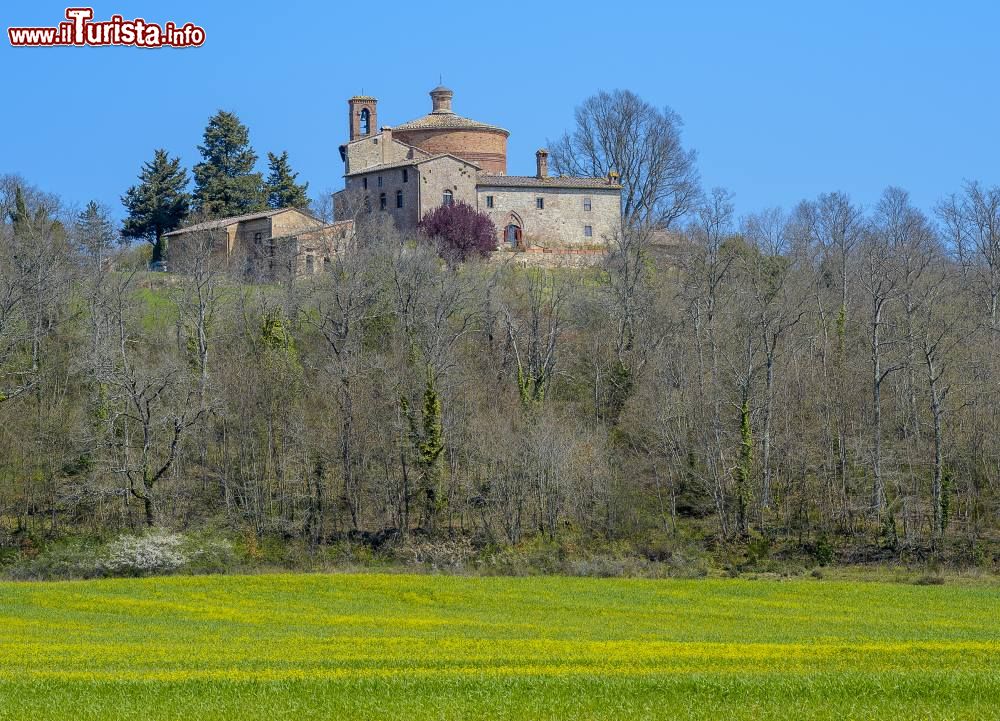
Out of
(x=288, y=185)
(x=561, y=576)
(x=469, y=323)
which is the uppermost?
(x=288, y=185)

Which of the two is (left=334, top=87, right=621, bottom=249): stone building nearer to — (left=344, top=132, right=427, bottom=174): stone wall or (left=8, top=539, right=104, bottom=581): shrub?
(left=344, top=132, right=427, bottom=174): stone wall

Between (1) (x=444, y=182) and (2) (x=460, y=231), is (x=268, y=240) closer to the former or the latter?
(2) (x=460, y=231)

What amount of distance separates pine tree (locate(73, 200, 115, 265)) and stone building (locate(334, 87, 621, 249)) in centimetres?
1236

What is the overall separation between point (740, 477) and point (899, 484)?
5346mm

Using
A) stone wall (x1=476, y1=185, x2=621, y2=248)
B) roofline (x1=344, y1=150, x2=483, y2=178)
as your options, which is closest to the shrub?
roofline (x1=344, y1=150, x2=483, y2=178)

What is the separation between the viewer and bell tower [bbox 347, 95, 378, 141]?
267 feet

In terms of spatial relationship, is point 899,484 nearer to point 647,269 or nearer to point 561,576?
point 561,576

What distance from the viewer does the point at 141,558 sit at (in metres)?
42.1

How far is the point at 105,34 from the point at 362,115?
1719 inches

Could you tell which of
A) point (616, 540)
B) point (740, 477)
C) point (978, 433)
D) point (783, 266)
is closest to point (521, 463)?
point (616, 540)

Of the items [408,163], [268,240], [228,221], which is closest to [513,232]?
[408,163]

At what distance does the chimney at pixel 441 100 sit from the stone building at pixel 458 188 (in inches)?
186

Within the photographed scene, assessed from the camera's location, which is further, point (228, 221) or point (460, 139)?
point (460, 139)

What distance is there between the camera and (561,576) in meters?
39.7
